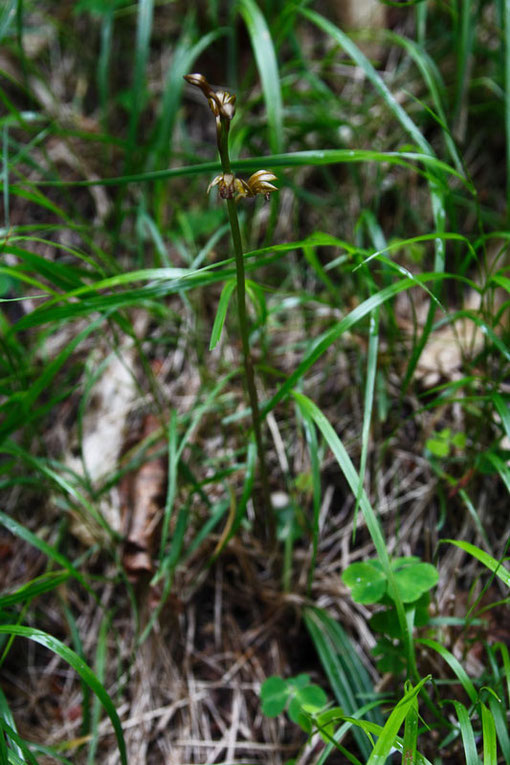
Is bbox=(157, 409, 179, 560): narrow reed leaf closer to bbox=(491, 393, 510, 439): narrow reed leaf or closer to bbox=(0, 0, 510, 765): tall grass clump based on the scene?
bbox=(0, 0, 510, 765): tall grass clump

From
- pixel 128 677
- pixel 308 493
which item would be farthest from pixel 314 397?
pixel 128 677

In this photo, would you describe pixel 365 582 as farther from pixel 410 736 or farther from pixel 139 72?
pixel 139 72

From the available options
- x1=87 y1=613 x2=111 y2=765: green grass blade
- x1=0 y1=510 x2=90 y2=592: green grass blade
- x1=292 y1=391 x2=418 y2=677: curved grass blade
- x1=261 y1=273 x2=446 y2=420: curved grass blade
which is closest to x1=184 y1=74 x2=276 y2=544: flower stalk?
x1=261 y1=273 x2=446 y2=420: curved grass blade

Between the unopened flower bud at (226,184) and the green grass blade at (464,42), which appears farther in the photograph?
the green grass blade at (464,42)

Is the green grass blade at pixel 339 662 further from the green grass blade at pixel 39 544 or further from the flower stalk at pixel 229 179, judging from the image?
the flower stalk at pixel 229 179

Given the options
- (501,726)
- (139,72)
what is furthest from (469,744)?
(139,72)

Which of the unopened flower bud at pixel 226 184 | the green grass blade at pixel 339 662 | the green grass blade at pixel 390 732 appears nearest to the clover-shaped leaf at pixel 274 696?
the green grass blade at pixel 339 662

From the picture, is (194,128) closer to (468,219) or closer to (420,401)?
(468,219)

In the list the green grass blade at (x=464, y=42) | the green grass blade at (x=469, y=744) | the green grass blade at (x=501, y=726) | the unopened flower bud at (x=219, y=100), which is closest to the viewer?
the unopened flower bud at (x=219, y=100)
